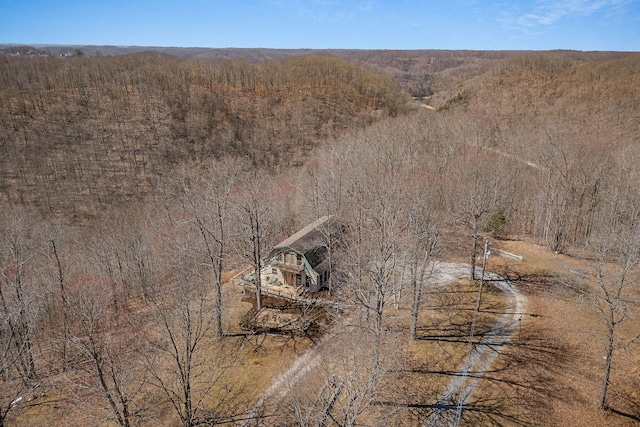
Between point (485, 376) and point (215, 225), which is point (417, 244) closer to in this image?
point (485, 376)

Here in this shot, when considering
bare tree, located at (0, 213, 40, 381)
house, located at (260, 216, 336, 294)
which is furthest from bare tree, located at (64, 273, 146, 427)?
house, located at (260, 216, 336, 294)

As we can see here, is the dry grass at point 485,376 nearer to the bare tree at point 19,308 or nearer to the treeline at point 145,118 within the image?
the bare tree at point 19,308

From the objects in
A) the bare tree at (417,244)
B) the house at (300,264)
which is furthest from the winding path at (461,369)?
the house at (300,264)

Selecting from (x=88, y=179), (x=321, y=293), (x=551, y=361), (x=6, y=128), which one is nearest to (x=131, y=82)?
(x=6, y=128)

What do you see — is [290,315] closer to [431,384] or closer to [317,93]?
[431,384]

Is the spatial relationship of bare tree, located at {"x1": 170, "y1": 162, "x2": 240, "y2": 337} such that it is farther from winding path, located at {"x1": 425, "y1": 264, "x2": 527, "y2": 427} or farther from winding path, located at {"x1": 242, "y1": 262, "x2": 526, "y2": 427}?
winding path, located at {"x1": 425, "y1": 264, "x2": 527, "y2": 427}

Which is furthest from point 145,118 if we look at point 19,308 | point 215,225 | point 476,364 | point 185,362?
point 476,364
